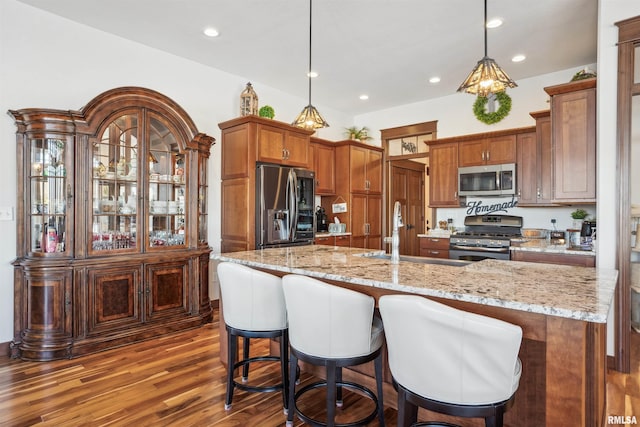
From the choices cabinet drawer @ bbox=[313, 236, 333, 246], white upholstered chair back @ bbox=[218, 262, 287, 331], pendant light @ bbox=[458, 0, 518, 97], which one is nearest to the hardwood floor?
white upholstered chair back @ bbox=[218, 262, 287, 331]

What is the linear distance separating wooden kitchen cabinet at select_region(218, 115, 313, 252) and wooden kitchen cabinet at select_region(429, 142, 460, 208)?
7.20ft

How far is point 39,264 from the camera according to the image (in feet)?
9.62

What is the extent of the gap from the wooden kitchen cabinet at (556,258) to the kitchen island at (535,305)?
160 centimetres

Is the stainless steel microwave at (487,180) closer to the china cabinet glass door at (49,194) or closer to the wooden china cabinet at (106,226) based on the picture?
the wooden china cabinet at (106,226)

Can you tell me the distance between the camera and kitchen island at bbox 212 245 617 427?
1309 millimetres

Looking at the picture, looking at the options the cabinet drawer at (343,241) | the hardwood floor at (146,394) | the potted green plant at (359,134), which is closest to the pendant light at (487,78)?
the hardwood floor at (146,394)

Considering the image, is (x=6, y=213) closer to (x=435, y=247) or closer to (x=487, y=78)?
(x=487, y=78)

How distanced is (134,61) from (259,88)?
172 centimetres

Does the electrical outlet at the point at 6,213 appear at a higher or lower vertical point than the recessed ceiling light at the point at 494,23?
lower

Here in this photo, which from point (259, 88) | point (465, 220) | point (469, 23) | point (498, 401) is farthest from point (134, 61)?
point (465, 220)

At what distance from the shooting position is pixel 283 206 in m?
4.46

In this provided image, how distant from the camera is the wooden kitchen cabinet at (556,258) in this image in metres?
3.36

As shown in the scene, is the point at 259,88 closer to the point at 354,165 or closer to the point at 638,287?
the point at 354,165

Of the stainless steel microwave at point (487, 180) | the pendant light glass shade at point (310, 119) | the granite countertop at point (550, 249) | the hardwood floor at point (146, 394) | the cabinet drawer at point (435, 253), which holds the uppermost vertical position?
the pendant light glass shade at point (310, 119)
